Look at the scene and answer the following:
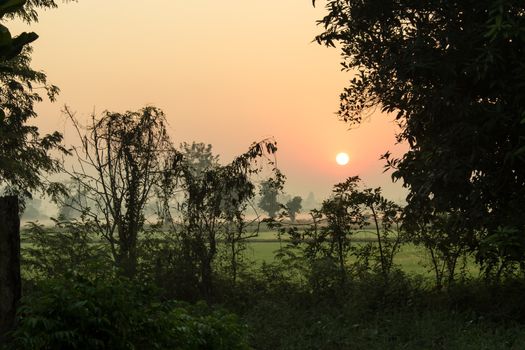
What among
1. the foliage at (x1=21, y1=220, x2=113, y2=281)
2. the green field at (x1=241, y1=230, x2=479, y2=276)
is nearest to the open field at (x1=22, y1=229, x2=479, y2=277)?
the green field at (x1=241, y1=230, x2=479, y2=276)

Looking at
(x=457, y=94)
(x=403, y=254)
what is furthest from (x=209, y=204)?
(x=403, y=254)

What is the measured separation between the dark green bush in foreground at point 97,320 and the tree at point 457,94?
5683mm

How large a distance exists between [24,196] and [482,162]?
1250 cm

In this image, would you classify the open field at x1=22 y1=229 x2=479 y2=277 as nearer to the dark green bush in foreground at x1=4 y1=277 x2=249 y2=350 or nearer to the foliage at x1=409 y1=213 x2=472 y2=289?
the foliage at x1=409 y1=213 x2=472 y2=289

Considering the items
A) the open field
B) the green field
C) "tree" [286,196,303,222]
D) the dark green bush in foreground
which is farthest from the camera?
"tree" [286,196,303,222]

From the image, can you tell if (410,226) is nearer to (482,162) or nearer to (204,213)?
(482,162)

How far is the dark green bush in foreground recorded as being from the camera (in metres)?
5.16

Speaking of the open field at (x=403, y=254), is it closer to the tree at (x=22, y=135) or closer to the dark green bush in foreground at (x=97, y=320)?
the tree at (x=22, y=135)

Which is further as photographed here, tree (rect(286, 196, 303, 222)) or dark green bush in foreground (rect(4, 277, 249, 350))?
tree (rect(286, 196, 303, 222))

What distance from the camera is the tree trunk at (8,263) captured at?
19.6ft

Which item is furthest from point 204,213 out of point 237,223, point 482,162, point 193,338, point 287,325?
point 193,338

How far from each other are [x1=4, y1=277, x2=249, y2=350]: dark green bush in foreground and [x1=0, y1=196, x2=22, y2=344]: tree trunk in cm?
47

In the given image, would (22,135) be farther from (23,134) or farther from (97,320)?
(97,320)

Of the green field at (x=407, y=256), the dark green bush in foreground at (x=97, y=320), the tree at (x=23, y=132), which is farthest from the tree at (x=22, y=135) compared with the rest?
the dark green bush in foreground at (x=97, y=320)
